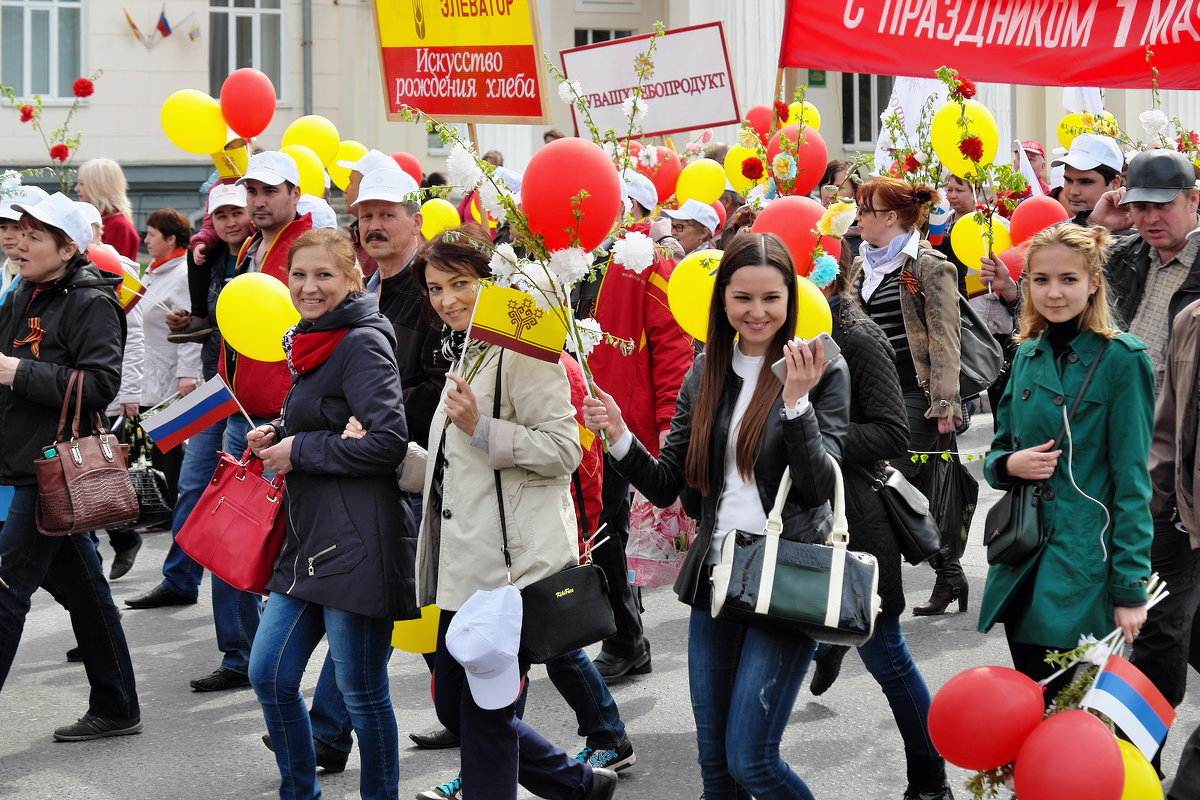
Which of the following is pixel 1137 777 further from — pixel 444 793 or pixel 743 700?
pixel 444 793

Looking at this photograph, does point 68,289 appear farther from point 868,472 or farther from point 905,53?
point 905,53

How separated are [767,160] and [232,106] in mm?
3057

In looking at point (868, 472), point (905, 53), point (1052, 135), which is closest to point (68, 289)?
point (868, 472)

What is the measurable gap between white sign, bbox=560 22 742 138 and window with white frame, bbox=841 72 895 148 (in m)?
15.4

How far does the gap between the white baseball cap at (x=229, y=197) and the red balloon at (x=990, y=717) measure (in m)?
4.03

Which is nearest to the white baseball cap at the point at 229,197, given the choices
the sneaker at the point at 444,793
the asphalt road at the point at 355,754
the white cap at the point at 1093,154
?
the asphalt road at the point at 355,754

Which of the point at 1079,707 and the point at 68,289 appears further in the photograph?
the point at 68,289

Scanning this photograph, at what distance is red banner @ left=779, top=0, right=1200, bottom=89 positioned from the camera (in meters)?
7.29

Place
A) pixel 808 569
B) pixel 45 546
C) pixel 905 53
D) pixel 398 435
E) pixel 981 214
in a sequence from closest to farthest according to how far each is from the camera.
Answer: pixel 808 569 → pixel 398 435 → pixel 45 546 → pixel 981 214 → pixel 905 53

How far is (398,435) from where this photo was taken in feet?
14.4

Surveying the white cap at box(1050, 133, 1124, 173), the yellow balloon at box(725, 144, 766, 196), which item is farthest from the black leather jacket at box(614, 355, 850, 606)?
the yellow balloon at box(725, 144, 766, 196)

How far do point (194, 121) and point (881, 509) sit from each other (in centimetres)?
519

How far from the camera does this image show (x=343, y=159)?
9.48 meters

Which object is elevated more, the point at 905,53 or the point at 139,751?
the point at 905,53
